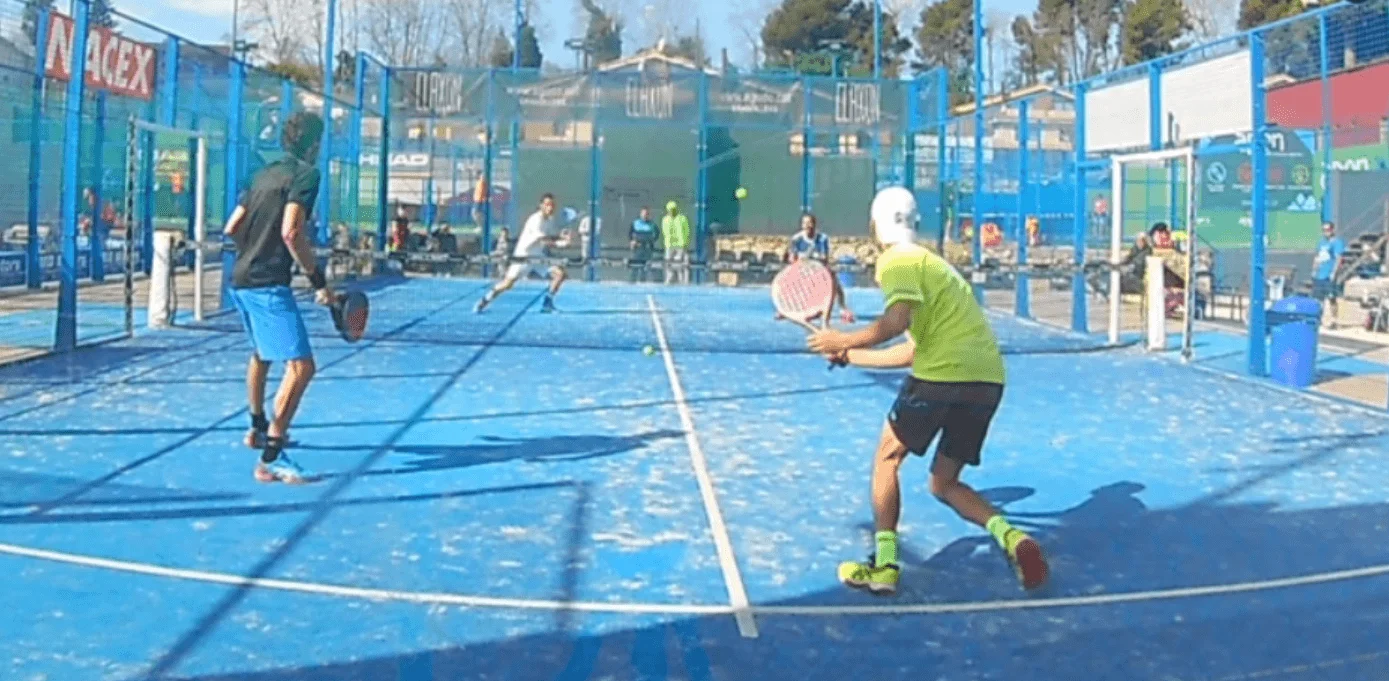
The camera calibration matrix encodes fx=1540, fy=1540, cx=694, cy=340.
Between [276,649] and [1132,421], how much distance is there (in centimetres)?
797

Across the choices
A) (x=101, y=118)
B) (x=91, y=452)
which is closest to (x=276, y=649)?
(x=91, y=452)

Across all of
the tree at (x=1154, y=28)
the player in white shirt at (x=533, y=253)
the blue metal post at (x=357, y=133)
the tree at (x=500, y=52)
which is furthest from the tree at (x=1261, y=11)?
the player in white shirt at (x=533, y=253)

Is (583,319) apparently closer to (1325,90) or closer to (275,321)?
(1325,90)

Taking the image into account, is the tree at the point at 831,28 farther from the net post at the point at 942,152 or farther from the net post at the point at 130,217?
the net post at the point at 130,217

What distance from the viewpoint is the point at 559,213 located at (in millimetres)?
35250

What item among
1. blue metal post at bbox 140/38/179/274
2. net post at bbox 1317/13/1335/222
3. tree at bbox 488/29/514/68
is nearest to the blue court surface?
net post at bbox 1317/13/1335/222

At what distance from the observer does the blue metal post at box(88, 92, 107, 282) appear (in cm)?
2139

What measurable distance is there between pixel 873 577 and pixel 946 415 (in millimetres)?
718

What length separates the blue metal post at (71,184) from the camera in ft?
45.7

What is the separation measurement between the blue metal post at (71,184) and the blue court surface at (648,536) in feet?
3.07

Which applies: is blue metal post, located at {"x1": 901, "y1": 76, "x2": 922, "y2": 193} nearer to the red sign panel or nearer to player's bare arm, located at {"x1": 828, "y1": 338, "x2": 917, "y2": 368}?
the red sign panel

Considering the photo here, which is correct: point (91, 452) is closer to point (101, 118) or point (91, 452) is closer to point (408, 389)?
point (408, 389)

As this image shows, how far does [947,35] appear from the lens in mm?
76438

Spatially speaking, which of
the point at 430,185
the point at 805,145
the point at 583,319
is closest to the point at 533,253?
the point at 583,319
